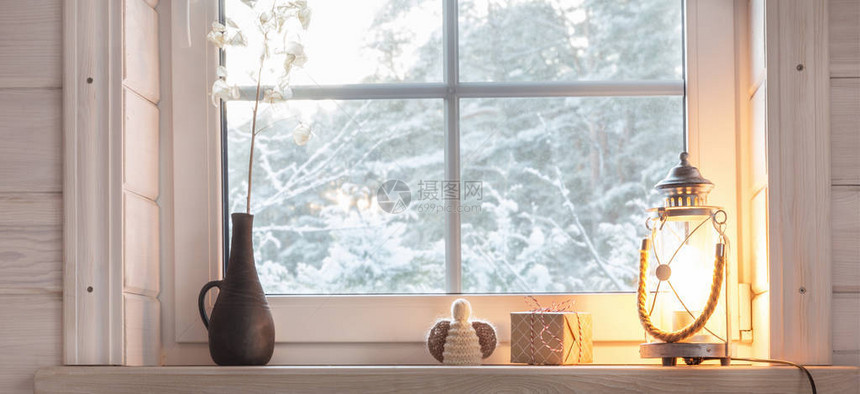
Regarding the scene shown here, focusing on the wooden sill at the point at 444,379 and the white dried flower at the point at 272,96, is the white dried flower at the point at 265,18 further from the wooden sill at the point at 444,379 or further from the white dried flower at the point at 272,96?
the wooden sill at the point at 444,379

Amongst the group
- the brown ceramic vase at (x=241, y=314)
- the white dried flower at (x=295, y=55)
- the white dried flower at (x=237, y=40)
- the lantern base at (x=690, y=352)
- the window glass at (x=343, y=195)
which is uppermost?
the white dried flower at (x=237, y=40)

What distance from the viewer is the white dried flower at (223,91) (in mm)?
1622

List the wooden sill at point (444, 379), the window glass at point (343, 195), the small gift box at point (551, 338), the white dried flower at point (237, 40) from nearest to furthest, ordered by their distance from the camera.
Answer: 1. the wooden sill at point (444, 379)
2. the small gift box at point (551, 338)
3. the white dried flower at point (237, 40)
4. the window glass at point (343, 195)

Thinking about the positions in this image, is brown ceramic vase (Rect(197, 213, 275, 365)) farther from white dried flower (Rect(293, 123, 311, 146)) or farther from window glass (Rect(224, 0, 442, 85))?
window glass (Rect(224, 0, 442, 85))

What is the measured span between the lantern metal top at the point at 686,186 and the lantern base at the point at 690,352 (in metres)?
0.21

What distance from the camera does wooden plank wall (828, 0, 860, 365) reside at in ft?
4.77

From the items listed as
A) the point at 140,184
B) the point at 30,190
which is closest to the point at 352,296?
the point at 140,184

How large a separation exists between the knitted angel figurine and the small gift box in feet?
0.16

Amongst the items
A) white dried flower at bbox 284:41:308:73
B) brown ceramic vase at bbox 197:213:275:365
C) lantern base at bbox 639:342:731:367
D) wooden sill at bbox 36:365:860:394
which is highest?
white dried flower at bbox 284:41:308:73

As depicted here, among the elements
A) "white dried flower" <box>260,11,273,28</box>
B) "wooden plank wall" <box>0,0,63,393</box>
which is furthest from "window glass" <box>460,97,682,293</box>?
"wooden plank wall" <box>0,0,63,393</box>

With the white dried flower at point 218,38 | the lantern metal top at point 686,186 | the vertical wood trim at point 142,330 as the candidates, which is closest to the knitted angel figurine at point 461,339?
the lantern metal top at point 686,186

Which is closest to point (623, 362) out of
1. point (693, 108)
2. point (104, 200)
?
point (693, 108)

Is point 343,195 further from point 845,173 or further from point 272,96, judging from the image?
point 845,173

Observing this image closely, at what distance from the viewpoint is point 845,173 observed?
1.47 m
